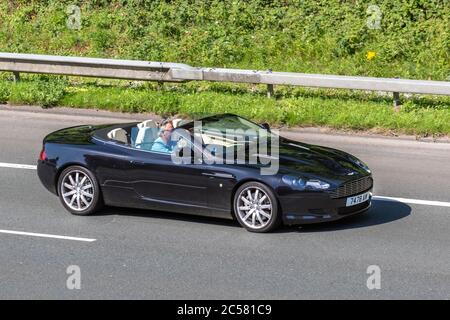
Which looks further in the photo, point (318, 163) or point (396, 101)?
point (396, 101)

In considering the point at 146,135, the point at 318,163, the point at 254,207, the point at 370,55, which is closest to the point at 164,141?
the point at 146,135

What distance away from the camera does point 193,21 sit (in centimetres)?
2397

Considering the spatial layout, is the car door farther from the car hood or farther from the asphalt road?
the car hood

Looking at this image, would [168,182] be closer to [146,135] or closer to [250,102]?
[146,135]

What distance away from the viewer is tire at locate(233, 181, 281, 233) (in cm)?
1233

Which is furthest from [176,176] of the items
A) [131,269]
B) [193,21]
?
[193,21]

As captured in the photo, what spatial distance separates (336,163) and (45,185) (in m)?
4.04

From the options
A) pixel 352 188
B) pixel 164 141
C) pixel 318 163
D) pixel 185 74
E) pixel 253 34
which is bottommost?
pixel 352 188

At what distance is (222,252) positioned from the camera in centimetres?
1188

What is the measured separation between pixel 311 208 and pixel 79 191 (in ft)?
10.9

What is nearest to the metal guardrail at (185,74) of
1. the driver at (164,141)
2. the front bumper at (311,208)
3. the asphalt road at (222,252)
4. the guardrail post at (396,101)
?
the guardrail post at (396,101)

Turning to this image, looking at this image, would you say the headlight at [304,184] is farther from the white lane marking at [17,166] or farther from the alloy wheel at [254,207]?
the white lane marking at [17,166]

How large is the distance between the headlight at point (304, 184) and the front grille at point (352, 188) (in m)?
0.12

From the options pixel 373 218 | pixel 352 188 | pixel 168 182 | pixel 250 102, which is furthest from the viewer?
pixel 250 102
